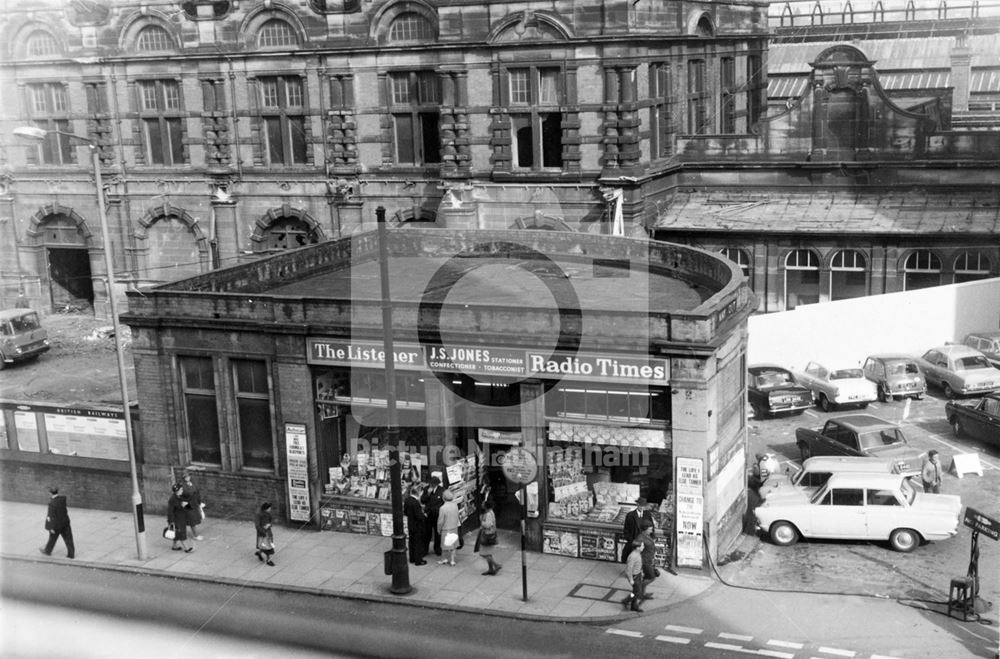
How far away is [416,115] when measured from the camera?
47.7 m

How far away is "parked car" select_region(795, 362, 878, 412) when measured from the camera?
3662cm

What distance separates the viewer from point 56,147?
53938mm

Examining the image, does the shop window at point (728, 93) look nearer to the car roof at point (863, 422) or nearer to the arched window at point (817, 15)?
the car roof at point (863, 422)

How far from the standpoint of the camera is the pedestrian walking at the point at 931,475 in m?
28.5

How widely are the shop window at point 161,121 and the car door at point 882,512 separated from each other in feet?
114

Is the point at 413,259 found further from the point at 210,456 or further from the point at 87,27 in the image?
the point at 87,27

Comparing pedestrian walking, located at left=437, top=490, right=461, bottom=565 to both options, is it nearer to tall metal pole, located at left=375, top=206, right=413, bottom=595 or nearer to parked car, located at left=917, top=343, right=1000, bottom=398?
tall metal pole, located at left=375, top=206, right=413, bottom=595

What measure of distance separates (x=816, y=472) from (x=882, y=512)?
A: 182cm

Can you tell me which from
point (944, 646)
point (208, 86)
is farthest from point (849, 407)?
point (208, 86)

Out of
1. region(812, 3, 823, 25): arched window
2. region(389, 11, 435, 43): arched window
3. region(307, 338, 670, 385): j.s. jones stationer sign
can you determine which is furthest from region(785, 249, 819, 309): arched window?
region(812, 3, 823, 25): arched window

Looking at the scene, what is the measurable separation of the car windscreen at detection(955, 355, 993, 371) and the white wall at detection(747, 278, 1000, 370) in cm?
232

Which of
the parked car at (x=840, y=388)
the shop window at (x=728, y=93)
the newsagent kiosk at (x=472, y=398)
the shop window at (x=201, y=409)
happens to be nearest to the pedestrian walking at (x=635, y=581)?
the newsagent kiosk at (x=472, y=398)

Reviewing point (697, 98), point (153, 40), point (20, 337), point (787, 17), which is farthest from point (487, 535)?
point (787, 17)

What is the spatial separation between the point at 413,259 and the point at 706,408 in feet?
48.3
